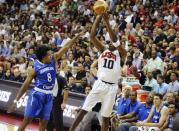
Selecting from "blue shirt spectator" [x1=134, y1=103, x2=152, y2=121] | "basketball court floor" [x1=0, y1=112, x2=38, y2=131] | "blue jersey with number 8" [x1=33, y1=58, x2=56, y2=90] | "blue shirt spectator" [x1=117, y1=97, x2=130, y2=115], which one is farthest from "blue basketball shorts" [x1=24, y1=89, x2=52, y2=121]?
"basketball court floor" [x1=0, y1=112, x2=38, y2=131]

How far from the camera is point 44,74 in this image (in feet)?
26.2

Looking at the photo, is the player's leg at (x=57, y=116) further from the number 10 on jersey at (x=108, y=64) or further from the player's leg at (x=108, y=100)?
the number 10 on jersey at (x=108, y=64)

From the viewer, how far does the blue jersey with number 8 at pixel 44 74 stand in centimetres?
795

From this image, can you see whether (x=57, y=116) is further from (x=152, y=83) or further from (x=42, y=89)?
(x=152, y=83)

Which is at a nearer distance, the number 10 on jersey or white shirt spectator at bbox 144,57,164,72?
the number 10 on jersey

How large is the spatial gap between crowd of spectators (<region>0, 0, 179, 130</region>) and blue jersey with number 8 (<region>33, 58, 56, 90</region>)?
3.11 meters

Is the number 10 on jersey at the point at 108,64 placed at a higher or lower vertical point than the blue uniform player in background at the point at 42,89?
higher

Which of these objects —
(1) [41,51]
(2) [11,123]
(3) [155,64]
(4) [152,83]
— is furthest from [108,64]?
(2) [11,123]

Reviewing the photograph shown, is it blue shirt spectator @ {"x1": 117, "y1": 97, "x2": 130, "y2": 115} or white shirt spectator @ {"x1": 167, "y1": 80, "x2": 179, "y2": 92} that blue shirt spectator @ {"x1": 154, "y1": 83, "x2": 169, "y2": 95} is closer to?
white shirt spectator @ {"x1": 167, "y1": 80, "x2": 179, "y2": 92}

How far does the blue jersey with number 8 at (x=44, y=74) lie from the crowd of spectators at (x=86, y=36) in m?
3.11

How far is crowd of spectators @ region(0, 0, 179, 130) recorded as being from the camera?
12.8 m

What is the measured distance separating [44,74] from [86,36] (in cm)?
921

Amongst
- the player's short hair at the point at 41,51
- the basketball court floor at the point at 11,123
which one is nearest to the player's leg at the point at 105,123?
the player's short hair at the point at 41,51

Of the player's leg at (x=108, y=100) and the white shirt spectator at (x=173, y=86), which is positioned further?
the white shirt spectator at (x=173, y=86)
